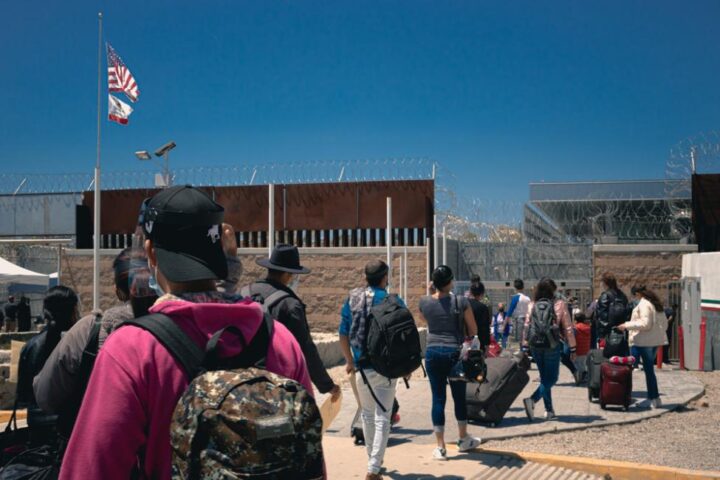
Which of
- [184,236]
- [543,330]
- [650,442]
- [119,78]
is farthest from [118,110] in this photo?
[184,236]

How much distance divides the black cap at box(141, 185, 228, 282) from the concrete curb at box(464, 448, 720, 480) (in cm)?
556

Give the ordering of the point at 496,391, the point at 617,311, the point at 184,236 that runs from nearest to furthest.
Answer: the point at 184,236 → the point at 496,391 → the point at 617,311

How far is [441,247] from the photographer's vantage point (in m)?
20.3

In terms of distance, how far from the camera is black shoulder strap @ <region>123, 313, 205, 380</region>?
174cm

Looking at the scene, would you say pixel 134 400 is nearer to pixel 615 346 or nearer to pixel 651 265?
pixel 615 346

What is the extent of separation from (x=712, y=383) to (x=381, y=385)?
8675 mm

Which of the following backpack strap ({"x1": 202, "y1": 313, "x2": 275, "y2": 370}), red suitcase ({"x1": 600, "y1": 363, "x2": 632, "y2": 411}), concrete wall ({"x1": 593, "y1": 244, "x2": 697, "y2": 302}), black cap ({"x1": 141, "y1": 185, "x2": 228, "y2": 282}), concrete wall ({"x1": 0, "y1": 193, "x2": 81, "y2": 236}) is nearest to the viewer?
backpack strap ({"x1": 202, "y1": 313, "x2": 275, "y2": 370})

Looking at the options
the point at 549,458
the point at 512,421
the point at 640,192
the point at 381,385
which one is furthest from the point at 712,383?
the point at 640,192

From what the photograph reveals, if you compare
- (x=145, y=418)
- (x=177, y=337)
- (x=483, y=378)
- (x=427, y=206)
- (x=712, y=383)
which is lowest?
(x=712, y=383)

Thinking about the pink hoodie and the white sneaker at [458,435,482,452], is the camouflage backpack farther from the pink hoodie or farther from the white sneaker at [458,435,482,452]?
the white sneaker at [458,435,482,452]

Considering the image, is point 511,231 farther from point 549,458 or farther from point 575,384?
point 549,458

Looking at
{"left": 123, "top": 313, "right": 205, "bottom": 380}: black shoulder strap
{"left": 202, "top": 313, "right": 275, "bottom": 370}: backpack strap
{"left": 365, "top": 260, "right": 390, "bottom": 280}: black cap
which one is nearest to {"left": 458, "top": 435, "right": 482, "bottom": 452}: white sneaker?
{"left": 365, "top": 260, "right": 390, "bottom": 280}: black cap

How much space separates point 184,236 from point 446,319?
4.88m

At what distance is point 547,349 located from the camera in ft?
28.2
